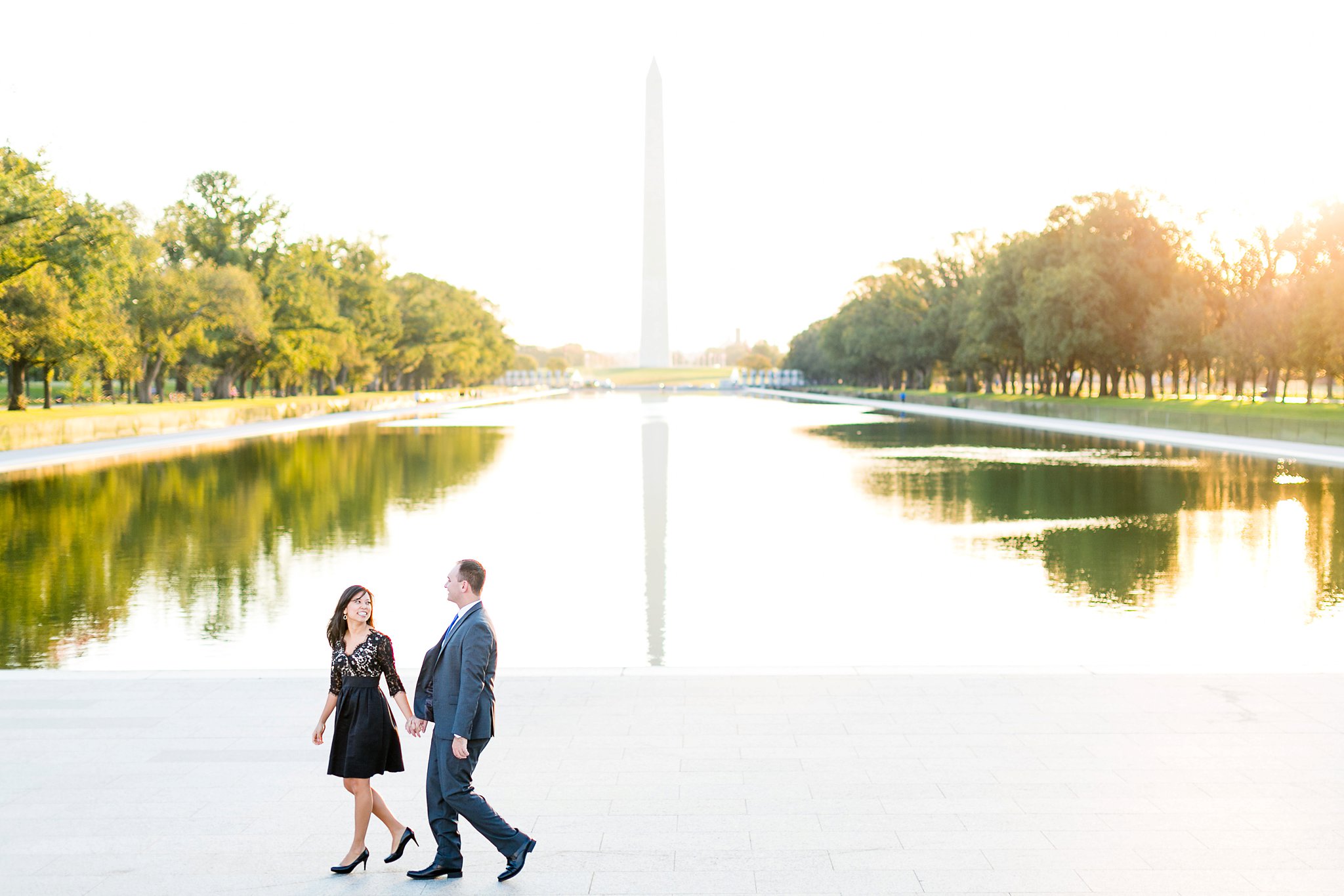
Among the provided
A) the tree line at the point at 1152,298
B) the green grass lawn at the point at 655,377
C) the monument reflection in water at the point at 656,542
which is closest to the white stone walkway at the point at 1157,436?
the tree line at the point at 1152,298

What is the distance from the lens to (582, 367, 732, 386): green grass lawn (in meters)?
147

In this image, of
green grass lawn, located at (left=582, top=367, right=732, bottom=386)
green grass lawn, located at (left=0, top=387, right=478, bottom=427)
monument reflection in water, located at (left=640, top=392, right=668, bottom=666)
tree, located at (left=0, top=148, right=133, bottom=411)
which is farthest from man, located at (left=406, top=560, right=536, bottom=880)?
green grass lawn, located at (left=582, top=367, right=732, bottom=386)

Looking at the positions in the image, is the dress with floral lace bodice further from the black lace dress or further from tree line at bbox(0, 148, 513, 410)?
tree line at bbox(0, 148, 513, 410)

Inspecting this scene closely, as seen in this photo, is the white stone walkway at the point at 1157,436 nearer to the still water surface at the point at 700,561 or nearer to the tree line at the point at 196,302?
the still water surface at the point at 700,561

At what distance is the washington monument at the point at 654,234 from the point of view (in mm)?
109812

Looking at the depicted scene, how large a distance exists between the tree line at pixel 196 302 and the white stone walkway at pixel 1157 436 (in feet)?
121

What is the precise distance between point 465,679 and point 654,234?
11426cm

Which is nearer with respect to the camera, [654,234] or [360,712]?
[360,712]

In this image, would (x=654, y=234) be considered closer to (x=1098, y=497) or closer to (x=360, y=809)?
(x=1098, y=497)

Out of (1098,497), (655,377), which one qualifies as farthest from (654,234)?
(1098,497)

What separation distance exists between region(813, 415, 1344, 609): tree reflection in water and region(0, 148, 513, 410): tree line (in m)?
28.1

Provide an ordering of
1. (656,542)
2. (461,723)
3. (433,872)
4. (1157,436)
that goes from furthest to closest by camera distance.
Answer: (1157,436)
(656,542)
(433,872)
(461,723)

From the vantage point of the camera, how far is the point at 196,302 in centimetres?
5978

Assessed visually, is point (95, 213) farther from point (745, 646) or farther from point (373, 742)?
point (373, 742)
